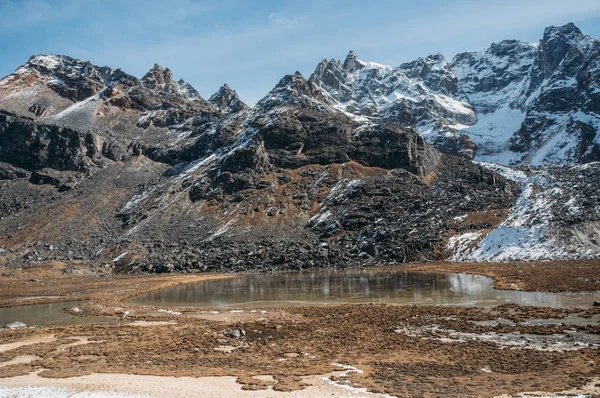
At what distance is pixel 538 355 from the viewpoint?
2491 centimetres

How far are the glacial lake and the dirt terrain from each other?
4.86m

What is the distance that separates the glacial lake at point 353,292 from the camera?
4618 centimetres

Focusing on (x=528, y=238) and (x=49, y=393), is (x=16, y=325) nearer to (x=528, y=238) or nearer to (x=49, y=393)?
(x=49, y=393)

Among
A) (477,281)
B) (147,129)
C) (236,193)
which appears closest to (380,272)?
(477,281)

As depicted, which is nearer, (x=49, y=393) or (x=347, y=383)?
(x=49, y=393)

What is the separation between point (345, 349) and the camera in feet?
95.6

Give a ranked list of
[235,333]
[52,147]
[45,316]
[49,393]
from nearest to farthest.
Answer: [49,393]
[235,333]
[45,316]
[52,147]

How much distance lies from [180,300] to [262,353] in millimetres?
32044

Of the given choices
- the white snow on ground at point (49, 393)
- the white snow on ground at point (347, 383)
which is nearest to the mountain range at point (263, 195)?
the white snow on ground at point (347, 383)

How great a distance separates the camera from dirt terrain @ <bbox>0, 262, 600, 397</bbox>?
21.8 metres

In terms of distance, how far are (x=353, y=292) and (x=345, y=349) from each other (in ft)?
94.0

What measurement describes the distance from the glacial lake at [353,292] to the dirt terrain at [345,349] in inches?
191

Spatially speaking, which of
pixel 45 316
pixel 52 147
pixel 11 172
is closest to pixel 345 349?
pixel 45 316

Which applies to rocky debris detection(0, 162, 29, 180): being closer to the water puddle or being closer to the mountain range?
the mountain range
